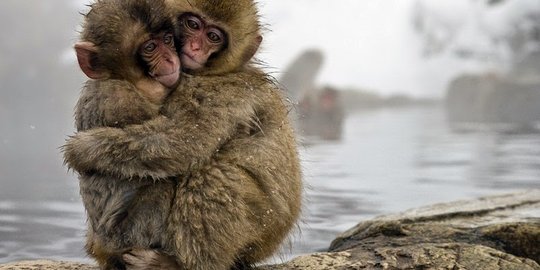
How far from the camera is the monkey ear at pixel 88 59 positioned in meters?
2.93

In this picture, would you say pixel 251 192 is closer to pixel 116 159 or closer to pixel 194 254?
pixel 194 254

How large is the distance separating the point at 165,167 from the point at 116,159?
0.57 feet

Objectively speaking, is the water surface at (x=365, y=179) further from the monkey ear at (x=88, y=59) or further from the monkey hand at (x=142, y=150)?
the monkey ear at (x=88, y=59)

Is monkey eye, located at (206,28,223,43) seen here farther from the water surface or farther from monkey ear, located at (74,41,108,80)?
the water surface

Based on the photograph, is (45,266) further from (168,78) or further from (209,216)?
(168,78)

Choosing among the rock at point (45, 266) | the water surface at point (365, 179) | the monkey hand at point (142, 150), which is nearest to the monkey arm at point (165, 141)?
the monkey hand at point (142, 150)

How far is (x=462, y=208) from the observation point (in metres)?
4.87

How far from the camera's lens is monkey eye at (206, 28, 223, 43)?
304 cm

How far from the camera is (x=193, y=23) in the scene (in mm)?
3031

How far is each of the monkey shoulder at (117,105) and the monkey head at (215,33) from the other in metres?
0.23

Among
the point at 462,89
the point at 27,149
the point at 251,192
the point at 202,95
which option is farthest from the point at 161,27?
the point at 462,89

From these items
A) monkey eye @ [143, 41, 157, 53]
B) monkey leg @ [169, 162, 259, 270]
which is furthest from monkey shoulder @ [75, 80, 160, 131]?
monkey leg @ [169, 162, 259, 270]

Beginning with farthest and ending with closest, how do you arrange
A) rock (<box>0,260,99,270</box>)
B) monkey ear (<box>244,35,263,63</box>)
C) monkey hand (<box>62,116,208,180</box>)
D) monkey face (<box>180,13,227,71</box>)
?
1. rock (<box>0,260,99,270</box>)
2. monkey ear (<box>244,35,263,63</box>)
3. monkey face (<box>180,13,227,71</box>)
4. monkey hand (<box>62,116,208,180</box>)

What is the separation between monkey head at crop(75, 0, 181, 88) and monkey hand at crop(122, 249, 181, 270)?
61 cm
